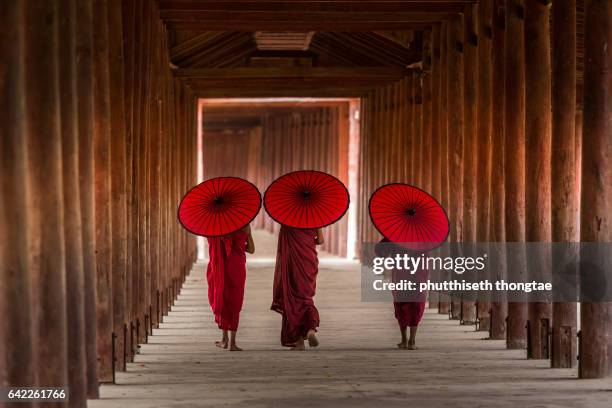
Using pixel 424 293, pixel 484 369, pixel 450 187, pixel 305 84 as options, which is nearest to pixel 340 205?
pixel 424 293

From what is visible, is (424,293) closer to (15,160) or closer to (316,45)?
(15,160)

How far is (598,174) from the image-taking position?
29.1 ft

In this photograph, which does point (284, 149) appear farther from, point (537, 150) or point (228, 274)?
point (537, 150)

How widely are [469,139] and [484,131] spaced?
0.74 metres

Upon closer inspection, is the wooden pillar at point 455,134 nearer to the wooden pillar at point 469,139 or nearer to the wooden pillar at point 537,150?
the wooden pillar at point 469,139

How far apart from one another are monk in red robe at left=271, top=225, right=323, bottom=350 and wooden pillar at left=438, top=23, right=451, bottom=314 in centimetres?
389

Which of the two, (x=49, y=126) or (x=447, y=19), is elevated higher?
(x=447, y=19)

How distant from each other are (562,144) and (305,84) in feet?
37.6

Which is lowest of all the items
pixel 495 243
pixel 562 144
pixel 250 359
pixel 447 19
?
pixel 250 359

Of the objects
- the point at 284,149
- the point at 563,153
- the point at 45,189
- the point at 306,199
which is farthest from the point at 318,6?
the point at 284,149

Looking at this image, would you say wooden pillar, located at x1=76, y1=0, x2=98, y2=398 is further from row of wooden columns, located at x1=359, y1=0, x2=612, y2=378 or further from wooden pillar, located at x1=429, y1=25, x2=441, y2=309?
wooden pillar, located at x1=429, y1=25, x2=441, y2=309

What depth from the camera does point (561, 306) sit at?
9562mm

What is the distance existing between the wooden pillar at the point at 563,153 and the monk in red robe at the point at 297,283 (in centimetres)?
228

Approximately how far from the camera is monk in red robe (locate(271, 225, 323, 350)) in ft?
35.1
